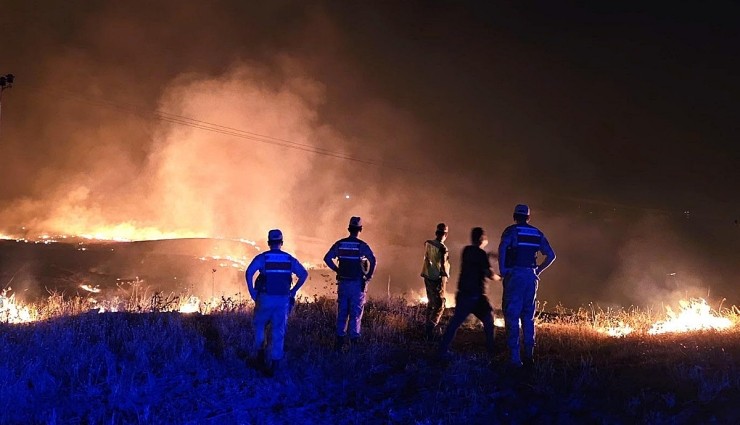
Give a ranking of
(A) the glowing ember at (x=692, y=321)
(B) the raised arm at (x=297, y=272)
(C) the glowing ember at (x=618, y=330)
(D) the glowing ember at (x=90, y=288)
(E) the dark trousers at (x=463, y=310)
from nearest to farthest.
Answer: (B) the raised arm at (x=297, y=272), (E) the dark trousers at (x=463, y=310), (A) the glowing ember at (x=692, y=321), (C) the glowing ember at (x=618, y=330), (D) the glowing ember at (x=90, y=288)

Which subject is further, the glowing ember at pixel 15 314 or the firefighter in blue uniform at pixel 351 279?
the glowing ember at pixel 15 314

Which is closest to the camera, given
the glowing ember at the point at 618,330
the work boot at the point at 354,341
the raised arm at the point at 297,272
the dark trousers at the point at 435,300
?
the raised arm at the point at 297,272

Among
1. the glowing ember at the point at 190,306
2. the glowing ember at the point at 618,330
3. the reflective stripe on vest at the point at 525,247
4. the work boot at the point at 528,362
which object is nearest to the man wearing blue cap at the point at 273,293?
the reflective stripe on vest at the point at 525,247

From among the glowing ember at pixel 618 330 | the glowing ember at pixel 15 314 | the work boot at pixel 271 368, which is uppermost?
the glowing ember at pixel 618 330

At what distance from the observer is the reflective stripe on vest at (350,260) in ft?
27.6

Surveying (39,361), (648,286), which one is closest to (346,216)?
(648,286)

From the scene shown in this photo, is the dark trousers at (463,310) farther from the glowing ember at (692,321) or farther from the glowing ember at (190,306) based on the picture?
the glowing ember at (190,306)

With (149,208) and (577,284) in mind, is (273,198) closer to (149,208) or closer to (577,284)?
(149,208)

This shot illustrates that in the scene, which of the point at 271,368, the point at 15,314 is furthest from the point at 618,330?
the point at 15,314

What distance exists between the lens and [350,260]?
27.6 ft

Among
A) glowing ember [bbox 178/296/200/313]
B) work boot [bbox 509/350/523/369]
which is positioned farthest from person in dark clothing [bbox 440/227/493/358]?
glowing ember [bbox 178/296/200/313]

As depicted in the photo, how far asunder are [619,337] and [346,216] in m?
37.9

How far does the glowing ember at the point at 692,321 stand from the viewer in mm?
10023

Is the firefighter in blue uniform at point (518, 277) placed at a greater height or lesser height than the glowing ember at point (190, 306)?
greater
